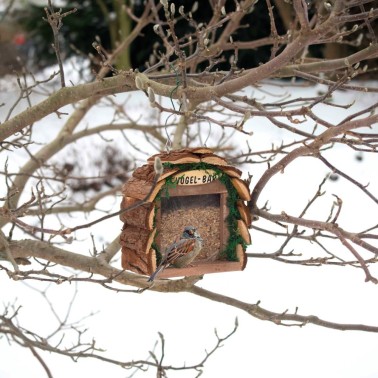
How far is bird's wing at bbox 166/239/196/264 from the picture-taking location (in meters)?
2.34

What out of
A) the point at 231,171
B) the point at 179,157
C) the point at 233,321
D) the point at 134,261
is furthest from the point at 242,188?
the point at 233,321

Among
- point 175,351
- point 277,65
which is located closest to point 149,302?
point 175,351

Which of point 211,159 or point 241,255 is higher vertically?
point 211,159

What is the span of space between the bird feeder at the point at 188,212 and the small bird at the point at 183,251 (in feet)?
0.11

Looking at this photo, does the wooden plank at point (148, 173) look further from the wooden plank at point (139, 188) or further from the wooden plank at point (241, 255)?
the wooden plank at point (241, 255)

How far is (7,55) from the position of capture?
11.5 meters

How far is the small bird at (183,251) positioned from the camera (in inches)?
92.1

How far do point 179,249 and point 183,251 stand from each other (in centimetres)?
2

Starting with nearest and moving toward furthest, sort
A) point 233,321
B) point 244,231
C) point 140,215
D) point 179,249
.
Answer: point 179,249 → point 140,215 → point 244,231 → point 233,321

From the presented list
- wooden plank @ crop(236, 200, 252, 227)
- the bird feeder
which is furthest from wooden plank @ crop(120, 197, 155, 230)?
wooden plank @ crop(236, 200, 252, 227)

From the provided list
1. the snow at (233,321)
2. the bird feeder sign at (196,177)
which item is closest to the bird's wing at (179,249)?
the bird feeder sign at (196,177)

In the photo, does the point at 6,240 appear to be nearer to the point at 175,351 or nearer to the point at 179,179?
the point at 179,179

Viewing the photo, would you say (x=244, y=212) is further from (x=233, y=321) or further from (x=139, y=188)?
(x=233, y=321)

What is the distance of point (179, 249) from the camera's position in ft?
7.68
